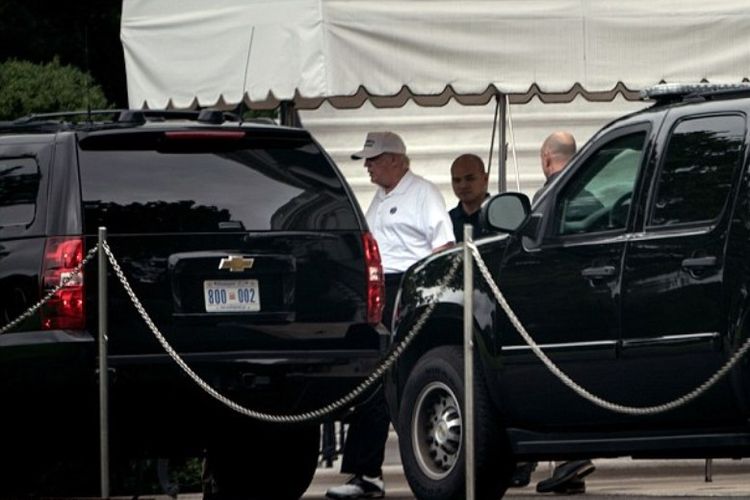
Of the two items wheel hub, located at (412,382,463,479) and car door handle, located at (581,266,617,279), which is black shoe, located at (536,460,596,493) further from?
car door handle, located at (581,266,617,279)

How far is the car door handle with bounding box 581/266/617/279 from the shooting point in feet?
36.2

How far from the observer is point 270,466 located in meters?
13.2

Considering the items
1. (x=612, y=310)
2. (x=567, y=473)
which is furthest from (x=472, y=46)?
(x=612, y=310)

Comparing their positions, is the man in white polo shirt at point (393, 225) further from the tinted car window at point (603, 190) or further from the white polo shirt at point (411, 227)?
the tinted car window at point (603, 190)

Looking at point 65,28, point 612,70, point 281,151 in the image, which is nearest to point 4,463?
point 281,151

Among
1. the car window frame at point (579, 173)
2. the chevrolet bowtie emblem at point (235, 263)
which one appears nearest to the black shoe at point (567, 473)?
the car window frame at point (579, 173)

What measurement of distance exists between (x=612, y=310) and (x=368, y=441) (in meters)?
3.52

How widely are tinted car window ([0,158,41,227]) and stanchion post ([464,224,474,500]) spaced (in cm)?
208

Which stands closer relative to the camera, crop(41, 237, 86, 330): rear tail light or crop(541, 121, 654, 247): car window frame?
crop(541, 121, 654, 247): car window frame

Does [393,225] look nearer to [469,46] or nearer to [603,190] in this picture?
[469,46]

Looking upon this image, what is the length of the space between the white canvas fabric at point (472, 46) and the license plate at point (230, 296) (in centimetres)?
255

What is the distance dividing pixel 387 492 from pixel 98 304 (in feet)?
12.6

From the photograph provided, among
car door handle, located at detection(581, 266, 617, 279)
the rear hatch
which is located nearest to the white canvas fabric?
the rear hatch

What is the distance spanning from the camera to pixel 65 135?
38.4 feet
